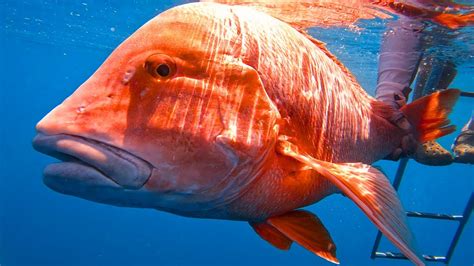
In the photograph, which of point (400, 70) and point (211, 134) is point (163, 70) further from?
point (400, 70)

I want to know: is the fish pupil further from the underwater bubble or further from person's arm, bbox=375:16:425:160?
person's arm, bbox=375:16:425:160

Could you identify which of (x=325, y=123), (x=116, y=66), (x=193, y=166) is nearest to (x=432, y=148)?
(x=325, y=123)

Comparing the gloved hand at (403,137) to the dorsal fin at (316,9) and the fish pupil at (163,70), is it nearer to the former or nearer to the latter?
the fish pupil at (163,70)

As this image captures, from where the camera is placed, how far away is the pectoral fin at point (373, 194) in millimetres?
1643

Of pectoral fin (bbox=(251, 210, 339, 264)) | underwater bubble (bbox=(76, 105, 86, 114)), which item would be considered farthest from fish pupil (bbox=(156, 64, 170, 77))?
pectoral fin (bbox=(251, 210, 339, 264))

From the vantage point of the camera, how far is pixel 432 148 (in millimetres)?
4402

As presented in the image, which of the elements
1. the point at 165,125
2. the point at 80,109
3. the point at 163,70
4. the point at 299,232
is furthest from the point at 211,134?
the point at 299,232

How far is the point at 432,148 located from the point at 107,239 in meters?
32.0

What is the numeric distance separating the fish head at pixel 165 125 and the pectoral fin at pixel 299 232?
1.53ft

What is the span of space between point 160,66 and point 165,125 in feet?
1.19

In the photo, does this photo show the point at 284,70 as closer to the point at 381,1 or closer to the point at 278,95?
the point at 278,95

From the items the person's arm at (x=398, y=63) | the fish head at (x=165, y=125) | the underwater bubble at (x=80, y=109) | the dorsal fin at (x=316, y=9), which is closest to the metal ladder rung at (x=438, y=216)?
the person's arm at (x=398, y=63)

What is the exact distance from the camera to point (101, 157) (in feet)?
5.51

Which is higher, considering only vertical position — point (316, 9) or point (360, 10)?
point (360, 10)
